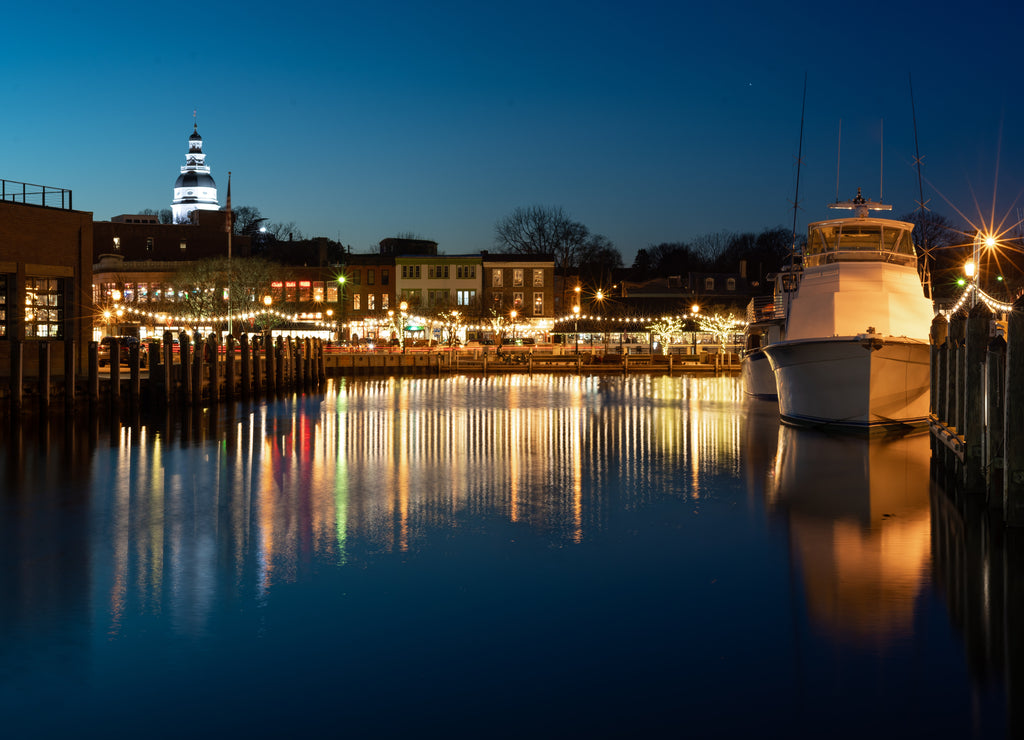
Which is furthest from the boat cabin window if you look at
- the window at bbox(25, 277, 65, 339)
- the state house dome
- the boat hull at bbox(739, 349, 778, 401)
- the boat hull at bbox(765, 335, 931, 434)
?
the state house dome

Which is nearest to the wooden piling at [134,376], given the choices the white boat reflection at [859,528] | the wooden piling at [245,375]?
the wooden piling at [245,375]

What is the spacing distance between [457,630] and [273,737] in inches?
106

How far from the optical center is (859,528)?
1432cm

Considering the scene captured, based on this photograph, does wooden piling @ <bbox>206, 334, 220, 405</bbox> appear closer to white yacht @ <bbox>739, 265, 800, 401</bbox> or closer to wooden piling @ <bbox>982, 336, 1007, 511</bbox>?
white yacht @ <bbox>739, 265, 800, 401</bbox>

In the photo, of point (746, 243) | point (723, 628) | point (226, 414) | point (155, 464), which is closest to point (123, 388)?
point (226, 414)

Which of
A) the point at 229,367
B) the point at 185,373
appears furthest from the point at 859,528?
the point at 229,367

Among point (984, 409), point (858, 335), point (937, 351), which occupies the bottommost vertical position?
point (984, 409)

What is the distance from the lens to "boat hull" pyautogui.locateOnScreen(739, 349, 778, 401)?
39062 millimetres

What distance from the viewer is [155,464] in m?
21.1

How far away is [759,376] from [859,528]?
26.9 m

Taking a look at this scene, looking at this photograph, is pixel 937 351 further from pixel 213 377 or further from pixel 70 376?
pixel 213 377

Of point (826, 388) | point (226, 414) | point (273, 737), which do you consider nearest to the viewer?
point (273, 737)

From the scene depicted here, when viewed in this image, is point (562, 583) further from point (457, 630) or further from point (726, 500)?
point (726, 500)

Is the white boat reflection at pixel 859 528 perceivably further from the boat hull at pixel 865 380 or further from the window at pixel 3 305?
the window at pixel 3 305
